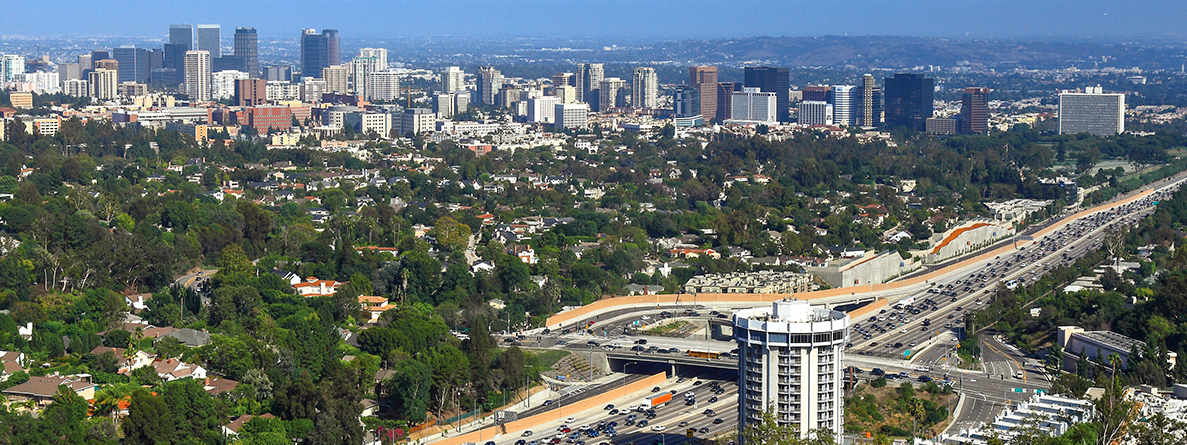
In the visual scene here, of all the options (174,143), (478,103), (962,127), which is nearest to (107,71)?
(478,103)

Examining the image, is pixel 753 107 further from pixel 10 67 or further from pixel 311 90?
pixel 10 67

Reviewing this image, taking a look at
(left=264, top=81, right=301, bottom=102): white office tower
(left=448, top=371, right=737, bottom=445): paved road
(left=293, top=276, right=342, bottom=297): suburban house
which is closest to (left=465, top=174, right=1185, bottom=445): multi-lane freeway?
(left=448, top=371, right=737, bottom=445): paved road

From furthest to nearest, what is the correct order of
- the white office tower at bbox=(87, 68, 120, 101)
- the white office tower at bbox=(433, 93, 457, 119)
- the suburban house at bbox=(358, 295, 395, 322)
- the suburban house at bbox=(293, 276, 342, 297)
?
the white office tower at bbox=(87, 68, 120, 101) < the white office tower at bbox=(433, 93, 457, 119) < the suburban house at bbox=(293, 276, 342, 297) < the suburban house at bbox=(358, 295, 395, 322)

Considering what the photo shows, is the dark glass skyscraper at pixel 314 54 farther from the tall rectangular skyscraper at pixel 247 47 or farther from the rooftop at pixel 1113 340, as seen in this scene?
the rooftop at pixel 1113 340

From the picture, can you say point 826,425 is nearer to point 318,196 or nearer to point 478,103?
point 318,196

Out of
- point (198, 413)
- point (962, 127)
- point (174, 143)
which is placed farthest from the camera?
point (962, 127)

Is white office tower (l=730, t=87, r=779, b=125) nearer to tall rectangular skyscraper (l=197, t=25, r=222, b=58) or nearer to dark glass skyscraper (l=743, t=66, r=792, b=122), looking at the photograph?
dark glass skyscraper (l=743, t=66, r=792, b=122)
